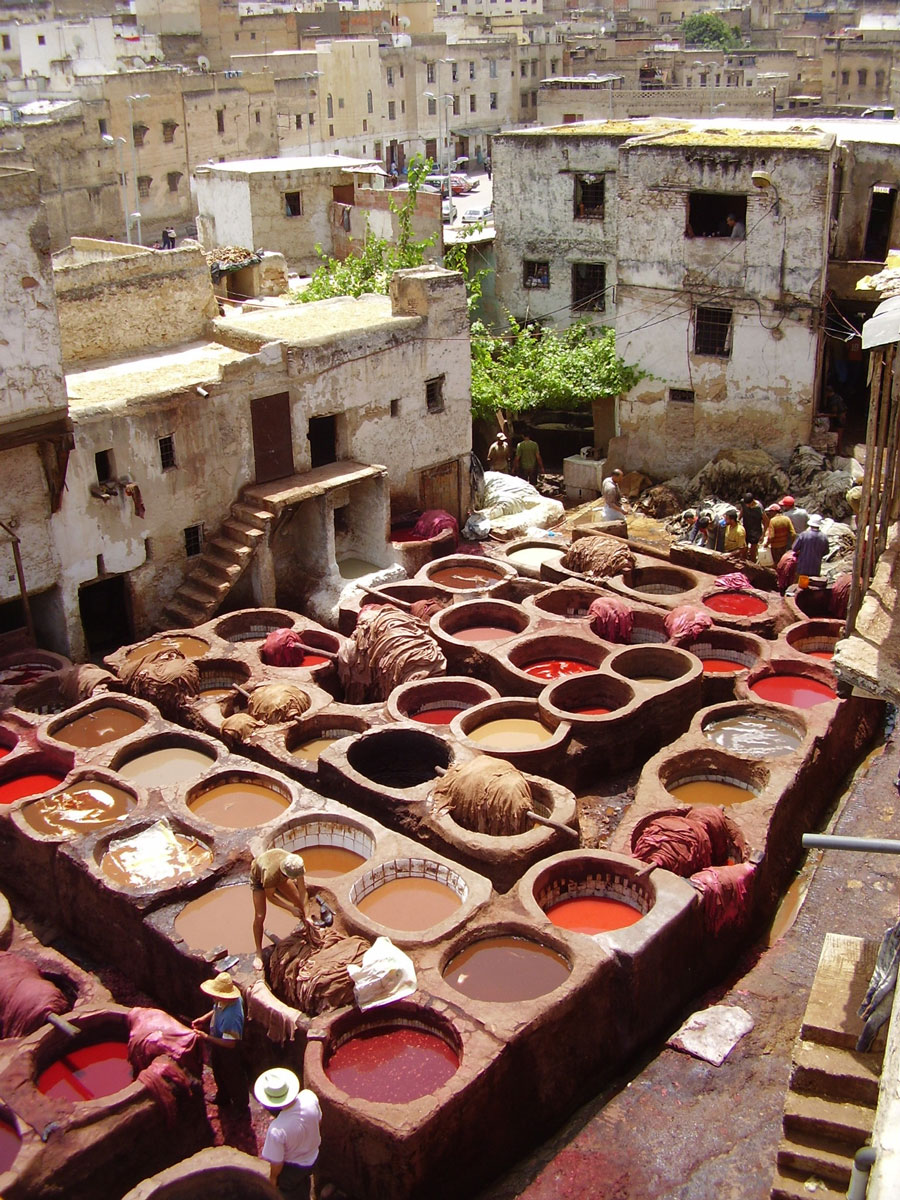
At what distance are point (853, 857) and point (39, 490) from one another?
451 inches

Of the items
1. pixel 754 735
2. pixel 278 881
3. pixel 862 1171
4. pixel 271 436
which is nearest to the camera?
pixel 862 1171

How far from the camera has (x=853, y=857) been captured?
44.8ft

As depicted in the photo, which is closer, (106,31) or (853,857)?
(853,857)

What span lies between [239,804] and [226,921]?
210cm

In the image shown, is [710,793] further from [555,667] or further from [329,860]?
[329,860]

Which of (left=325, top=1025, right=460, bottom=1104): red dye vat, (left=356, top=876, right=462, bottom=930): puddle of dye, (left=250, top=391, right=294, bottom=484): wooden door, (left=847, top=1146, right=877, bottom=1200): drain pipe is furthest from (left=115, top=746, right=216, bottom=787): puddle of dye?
(left=847, top=1146, right=877, bottom=1200): drain pipe

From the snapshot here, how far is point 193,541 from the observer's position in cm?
1941

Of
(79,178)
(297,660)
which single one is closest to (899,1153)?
(297,660)

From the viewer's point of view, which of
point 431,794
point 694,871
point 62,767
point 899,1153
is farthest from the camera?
point 62,767

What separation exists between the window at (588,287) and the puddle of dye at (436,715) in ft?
45.1

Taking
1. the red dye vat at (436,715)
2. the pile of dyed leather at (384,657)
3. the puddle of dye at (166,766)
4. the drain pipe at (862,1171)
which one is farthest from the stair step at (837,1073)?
the pile of dyed leather at (384,657)

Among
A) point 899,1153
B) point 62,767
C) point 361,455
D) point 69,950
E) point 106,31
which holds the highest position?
point 106,31

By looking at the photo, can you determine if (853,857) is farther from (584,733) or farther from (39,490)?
(39,490)

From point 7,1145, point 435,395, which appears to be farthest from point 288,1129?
point 435,395
